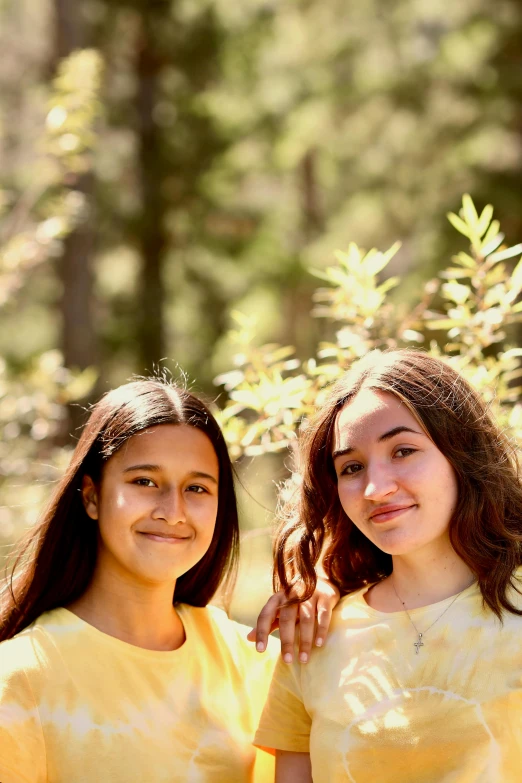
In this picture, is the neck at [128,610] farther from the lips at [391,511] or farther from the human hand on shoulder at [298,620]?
the lips at [391,511]

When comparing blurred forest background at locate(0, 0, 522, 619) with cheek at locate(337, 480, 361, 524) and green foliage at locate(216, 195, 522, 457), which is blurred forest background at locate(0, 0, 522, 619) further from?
cheek at locate(337, 480, 361, 524)

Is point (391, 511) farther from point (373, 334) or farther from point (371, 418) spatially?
→ point (373, 334)

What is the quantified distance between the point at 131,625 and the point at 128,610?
0.12ft

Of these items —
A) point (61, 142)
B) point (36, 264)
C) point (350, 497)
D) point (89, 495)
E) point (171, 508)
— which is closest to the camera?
point (350, 497)

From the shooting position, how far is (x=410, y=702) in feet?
6.39

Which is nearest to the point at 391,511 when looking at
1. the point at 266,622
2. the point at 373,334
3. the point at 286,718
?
the point at 266,622

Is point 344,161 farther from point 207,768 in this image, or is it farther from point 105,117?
point 207,768

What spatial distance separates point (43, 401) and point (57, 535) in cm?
241

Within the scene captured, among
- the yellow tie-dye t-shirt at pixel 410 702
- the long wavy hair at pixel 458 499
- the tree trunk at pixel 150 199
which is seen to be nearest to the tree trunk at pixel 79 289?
the tree trunk at pixel 150 199

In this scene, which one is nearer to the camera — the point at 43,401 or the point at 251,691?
the point at 251,691

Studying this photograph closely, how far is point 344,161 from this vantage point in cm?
1173

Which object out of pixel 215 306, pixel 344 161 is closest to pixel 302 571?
pixel 215 306

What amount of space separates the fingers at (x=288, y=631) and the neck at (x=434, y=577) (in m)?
0.26

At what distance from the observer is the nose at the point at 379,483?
197 centimetres
